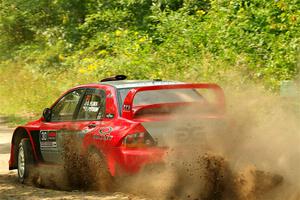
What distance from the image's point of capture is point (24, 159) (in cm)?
998

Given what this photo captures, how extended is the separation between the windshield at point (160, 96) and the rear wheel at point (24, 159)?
2.01m

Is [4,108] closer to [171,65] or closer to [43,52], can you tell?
[43,52]

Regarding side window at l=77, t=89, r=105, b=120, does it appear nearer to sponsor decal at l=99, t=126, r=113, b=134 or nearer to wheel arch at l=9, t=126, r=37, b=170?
sponsor decal at l=99, t=126, r=113, b=134

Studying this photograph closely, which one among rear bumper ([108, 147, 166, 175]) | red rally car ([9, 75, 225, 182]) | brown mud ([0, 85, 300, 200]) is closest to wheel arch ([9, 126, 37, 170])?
red rally car ([9, 75, 225, 182])

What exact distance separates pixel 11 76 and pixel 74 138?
59.7 feet

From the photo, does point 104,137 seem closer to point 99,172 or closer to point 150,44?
point 99,172

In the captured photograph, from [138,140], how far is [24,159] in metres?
2.70

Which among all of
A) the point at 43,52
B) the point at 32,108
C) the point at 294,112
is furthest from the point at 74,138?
the point at 43,52

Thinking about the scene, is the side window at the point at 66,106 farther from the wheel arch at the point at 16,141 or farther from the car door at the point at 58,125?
the wheel arch at the point at 16,141

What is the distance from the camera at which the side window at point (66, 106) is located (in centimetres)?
963

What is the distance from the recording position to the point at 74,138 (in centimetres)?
898

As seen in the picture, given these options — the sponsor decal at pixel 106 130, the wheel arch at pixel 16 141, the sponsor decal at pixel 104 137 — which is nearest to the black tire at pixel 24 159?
the wheel arch at pixel 16 141

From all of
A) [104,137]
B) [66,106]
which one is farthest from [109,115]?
[66,106]

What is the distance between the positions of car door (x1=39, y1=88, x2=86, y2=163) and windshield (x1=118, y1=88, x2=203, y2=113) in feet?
2.77
